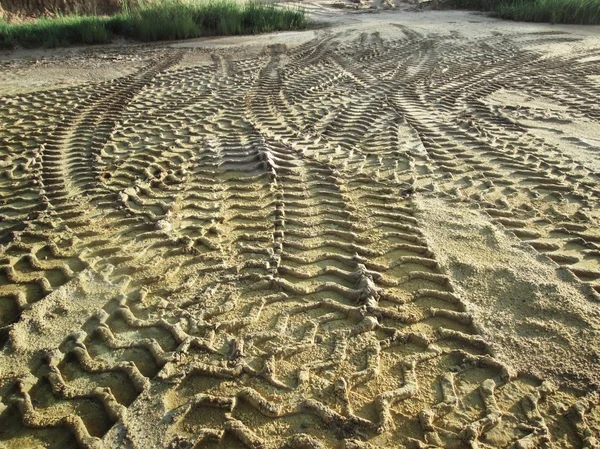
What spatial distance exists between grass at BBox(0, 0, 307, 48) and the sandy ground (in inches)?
228

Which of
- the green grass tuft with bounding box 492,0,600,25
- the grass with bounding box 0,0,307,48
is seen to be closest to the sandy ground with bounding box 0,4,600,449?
the grass with bounding box 0,0,307,48

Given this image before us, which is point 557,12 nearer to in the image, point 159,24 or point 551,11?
point 551,11

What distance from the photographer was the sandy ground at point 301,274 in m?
2.18

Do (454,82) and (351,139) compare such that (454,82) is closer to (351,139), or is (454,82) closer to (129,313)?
(351,139)

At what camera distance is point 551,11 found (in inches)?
510

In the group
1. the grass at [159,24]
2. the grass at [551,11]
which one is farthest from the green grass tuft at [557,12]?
the grass at [159,24]

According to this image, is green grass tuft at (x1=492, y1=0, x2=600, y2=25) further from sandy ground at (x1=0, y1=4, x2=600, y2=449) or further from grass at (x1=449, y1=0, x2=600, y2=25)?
sandy ground at (x1=0, y1=4, x2=600, y2=449)

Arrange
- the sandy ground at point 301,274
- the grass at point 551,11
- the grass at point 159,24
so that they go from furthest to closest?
the grass at point 551,11 < the grass at point 159,24 < the sandy ground at point 301,274

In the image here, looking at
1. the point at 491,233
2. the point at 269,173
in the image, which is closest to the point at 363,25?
the point at 269,173

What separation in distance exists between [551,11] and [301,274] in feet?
45.0

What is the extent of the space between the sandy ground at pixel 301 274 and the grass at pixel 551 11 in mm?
8018

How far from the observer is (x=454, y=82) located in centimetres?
763

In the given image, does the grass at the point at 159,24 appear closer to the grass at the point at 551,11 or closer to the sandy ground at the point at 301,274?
the sandy ground at the point at 301,274

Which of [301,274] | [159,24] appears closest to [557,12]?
[159,24]
